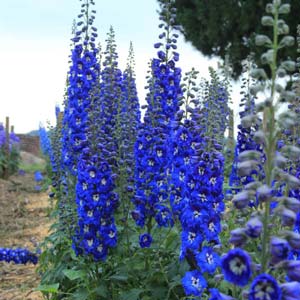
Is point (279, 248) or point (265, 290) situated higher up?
point (279, 248)

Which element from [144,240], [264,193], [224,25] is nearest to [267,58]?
[264,193]

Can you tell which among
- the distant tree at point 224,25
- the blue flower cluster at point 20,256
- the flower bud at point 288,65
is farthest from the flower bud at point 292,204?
the distant tree at point 224,25

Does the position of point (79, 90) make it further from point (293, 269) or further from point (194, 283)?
point (293, 269)

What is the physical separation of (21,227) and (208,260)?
796 cm

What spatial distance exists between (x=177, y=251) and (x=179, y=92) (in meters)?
1.27

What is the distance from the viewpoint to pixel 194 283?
345cm

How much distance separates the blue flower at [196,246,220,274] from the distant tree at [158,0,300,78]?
52.2 ft

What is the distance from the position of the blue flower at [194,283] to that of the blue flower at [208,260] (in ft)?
0.37

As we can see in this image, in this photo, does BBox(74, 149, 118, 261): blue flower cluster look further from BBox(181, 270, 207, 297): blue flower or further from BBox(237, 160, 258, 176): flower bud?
BBox(237, 160, 258, 176): flower bud

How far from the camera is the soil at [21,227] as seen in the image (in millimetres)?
6918

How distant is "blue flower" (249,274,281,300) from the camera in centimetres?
196

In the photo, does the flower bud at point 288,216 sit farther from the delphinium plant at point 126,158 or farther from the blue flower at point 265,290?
the delphinium plant at point 126,158

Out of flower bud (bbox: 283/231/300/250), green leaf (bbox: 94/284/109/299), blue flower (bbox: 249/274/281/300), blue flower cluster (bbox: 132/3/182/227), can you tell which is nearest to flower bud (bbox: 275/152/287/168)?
flower bud (bbox: 283/231/300/250)

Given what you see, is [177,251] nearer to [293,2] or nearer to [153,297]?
[153,297]
